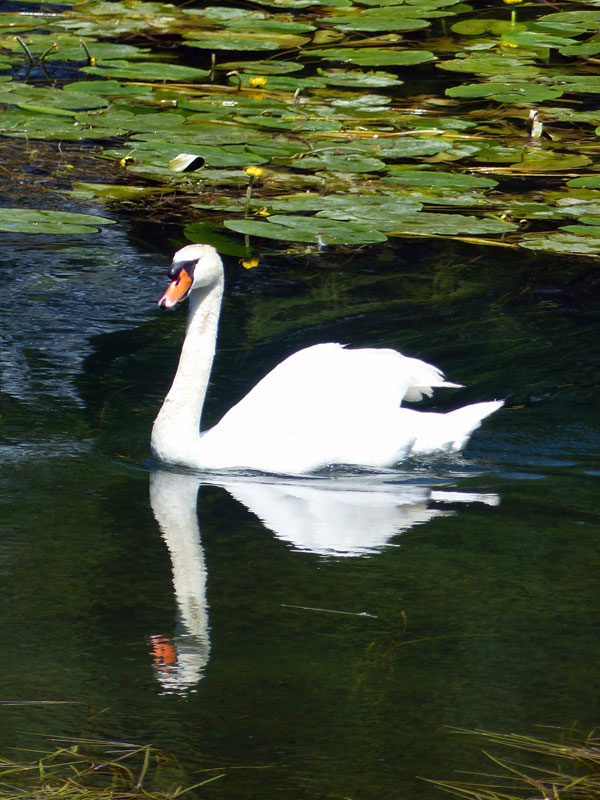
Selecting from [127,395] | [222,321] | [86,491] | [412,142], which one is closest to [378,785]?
[86,491]

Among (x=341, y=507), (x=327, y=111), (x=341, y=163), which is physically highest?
(x=327, y=111)

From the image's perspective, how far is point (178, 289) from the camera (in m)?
4.27

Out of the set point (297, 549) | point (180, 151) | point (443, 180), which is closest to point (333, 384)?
point (297, 549)

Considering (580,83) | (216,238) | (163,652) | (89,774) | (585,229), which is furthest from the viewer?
(580,83)

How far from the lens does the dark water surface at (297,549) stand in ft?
9.04

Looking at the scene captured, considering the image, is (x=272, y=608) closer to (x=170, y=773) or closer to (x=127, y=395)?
(x=170, y=773)

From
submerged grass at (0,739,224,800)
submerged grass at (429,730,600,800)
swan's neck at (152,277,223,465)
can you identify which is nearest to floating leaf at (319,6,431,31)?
swan's neck at (152,277,223,465)

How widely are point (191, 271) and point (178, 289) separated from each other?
5.1 inches

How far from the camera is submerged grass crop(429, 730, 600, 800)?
2512 mm

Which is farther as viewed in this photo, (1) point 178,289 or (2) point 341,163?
(2) point 341,163

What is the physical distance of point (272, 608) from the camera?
10.8 ft

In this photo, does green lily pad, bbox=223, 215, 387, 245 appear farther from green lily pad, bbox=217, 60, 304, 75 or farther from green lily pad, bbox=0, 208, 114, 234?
green lily pad, bbox=217, 60, 304, 75

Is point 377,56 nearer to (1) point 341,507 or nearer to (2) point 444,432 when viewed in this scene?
(2) point 444,432

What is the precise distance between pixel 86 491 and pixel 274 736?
5.48 ft
